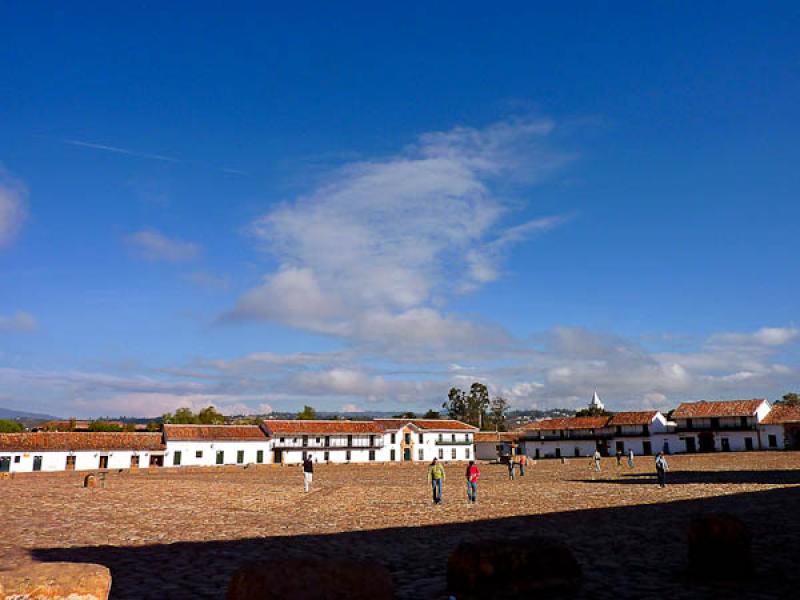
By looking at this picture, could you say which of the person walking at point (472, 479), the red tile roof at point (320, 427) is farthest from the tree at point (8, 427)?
the person walking at point (472, 479)

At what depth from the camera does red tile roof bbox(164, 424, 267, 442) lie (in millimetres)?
72000

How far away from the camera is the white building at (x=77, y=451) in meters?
61.6

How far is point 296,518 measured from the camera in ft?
57.1

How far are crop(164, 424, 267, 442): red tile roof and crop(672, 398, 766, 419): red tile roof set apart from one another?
176 feet

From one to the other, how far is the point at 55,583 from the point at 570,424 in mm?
88900

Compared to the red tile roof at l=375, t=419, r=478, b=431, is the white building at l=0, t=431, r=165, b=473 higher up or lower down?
lower down

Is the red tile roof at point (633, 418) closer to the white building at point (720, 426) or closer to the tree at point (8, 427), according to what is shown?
the white building at point (720, 426)

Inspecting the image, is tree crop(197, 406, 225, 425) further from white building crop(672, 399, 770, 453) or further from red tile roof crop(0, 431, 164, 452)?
white building crop(672, 399, 770, 453)

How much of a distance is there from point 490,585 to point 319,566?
94.8 inches

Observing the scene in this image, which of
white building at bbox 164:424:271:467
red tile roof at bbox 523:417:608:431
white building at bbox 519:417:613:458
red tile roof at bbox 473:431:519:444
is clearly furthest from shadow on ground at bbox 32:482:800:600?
red tile roof at bbox 473:431:519:444

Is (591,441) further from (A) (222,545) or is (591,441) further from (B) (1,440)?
(A) (222,545)

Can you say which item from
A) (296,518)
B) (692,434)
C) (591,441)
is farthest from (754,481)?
(591,441)

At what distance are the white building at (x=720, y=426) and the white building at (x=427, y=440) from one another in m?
28.0

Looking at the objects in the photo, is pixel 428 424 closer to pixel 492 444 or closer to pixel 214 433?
pixel 492 444
